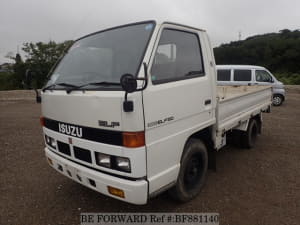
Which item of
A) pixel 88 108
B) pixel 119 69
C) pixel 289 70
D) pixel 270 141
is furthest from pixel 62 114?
pixel 289 70

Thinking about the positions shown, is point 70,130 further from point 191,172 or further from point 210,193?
point 210,193

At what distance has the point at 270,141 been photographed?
525cm

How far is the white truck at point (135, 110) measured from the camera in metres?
1.94

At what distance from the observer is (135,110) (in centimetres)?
185

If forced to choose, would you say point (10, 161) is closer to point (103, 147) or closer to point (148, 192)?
point (103, 147)

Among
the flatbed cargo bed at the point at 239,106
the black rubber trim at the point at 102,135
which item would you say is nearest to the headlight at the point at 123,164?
the black rubber trim at the point at 102,135

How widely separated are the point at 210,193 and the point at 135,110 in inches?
76.0

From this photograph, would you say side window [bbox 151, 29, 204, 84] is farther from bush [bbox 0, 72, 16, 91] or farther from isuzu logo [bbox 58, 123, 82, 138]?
bush [bbox 0, 72, 16, 91]

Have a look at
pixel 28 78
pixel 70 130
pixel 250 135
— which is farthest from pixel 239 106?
pixel 28 78

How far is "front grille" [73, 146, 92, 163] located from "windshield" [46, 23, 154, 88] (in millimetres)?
671

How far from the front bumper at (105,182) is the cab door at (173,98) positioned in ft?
0.41

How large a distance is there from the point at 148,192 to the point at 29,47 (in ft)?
112

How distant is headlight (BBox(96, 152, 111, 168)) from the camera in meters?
2.06

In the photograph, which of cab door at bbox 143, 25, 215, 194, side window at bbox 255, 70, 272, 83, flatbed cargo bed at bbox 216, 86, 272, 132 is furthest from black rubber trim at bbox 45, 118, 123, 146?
side window at bbox 255, 70, 272, 83
